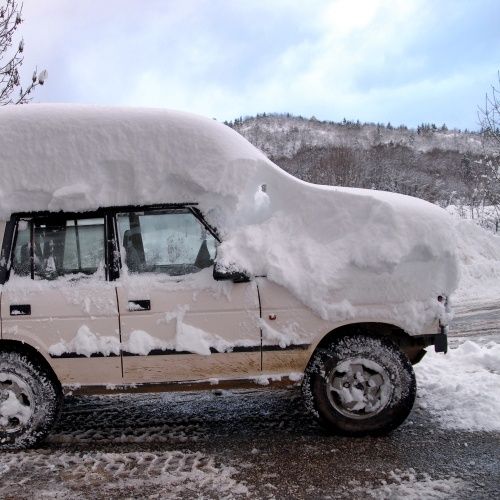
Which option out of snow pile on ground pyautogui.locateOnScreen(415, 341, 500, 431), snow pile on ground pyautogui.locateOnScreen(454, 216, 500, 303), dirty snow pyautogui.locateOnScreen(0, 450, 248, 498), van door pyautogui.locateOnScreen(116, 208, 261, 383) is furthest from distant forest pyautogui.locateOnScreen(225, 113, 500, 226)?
dirty snow pyautogui.locateOnScreen(0, 450, 248, 498)

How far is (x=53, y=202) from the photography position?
13.2 ft

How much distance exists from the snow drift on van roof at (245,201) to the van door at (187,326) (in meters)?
0.28

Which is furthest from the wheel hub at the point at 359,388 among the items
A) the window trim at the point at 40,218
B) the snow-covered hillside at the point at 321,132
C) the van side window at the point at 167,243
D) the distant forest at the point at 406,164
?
the snow-covered hillside at the point at 321,132

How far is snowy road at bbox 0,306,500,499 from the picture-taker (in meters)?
3.30

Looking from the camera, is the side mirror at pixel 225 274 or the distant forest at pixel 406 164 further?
the distant forest at pixel 406 164

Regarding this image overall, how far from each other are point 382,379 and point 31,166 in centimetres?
306

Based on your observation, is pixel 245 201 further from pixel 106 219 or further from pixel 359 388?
pixel 359 388

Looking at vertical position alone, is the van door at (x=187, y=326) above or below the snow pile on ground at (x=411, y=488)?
above

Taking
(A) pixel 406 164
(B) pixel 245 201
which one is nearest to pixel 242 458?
(B) pixel 245 201

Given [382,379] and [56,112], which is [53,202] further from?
[382,379]

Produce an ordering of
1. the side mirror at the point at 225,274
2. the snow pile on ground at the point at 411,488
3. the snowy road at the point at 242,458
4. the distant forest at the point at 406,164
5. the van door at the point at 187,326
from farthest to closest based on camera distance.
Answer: the distant forest at the point at 406,164 → the van door at the point at 187,326 → the side mirror at the point at 225,274 → the snowy road at the point at 242,458 → the snow pile on ground at the point at 411,488

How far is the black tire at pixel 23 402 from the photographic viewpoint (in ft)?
13.0

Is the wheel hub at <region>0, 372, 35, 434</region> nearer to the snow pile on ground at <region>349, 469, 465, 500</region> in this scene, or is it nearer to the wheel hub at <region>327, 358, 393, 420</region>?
the wheel hub at <region>327, 358, 393, 420</region>

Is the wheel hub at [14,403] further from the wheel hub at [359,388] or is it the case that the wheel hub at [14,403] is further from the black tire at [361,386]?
the wheel hub at [359,388]
